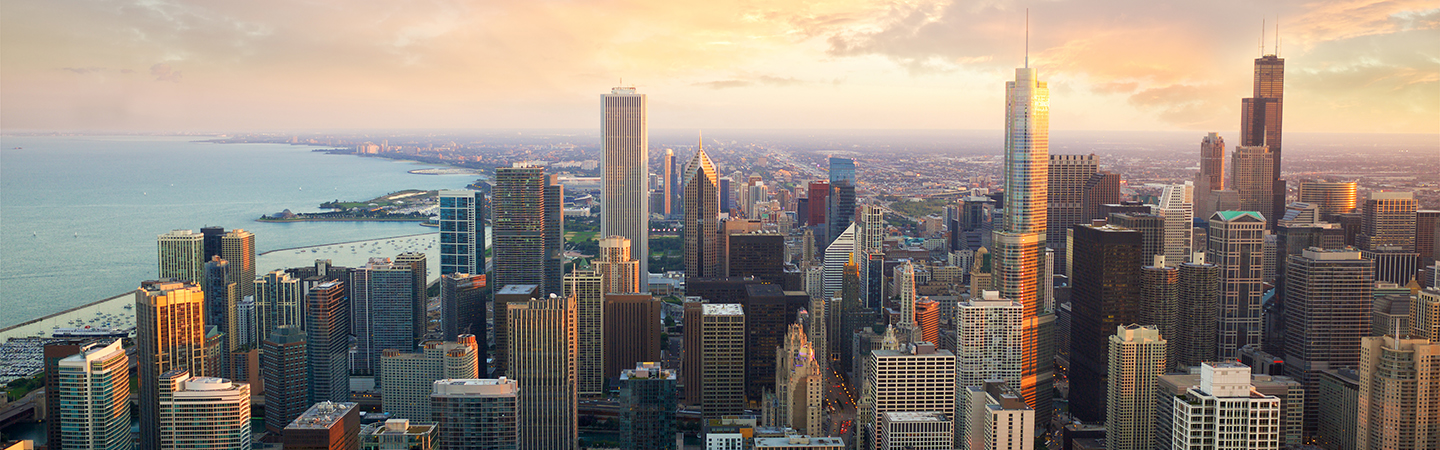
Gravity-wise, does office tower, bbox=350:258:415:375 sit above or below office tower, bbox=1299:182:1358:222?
below

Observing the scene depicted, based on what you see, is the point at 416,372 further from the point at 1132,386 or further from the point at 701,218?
the point at 701,218

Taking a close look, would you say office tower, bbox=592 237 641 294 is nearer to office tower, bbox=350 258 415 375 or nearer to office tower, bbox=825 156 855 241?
office tower, bbox=350 258 415 375

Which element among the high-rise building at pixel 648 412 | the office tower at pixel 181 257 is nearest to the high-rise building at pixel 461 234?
the office tower at pixel 181 257

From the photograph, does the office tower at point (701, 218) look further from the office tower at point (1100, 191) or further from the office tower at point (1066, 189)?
the office tower at point (1100, 191)

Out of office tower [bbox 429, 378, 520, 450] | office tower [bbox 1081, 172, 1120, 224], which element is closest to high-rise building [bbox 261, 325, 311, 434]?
office tower [bbox 429, 378, 520, 450]

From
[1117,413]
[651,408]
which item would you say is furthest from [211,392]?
[1117,413]

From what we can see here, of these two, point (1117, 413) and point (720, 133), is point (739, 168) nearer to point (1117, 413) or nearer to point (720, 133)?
point (720, 133)
